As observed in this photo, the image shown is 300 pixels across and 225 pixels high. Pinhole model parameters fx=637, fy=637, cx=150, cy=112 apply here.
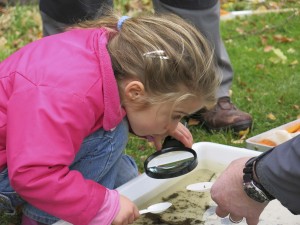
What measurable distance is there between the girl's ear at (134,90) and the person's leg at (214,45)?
0.93 metres

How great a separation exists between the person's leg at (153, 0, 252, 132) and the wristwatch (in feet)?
3.82

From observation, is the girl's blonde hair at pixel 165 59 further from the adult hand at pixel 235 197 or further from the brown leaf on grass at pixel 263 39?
the brown leaf on grass at pixel 263 39

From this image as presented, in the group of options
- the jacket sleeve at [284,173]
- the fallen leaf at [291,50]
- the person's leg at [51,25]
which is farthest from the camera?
the fallen leaf at [291,50]

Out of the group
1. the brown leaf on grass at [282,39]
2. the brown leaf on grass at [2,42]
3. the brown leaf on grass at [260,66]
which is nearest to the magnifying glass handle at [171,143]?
the brown leaf on grass at [260,66]

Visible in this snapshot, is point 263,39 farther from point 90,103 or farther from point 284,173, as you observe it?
point 284,173

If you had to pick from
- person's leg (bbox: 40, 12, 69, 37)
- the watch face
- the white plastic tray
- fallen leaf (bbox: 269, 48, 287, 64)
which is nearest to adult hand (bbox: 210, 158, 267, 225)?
the watch face

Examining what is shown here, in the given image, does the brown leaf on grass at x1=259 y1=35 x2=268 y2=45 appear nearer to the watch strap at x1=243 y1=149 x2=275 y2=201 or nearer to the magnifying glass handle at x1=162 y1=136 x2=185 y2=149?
the magnifying glass handle at x1=162 y1=136 x2=185 y2=149

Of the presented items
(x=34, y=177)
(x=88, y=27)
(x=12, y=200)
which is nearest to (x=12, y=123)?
(x=34, y=177)

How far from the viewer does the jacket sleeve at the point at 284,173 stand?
1345mm

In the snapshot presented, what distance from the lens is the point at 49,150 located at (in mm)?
1541

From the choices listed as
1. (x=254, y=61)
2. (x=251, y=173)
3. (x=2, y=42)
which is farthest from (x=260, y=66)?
(x=251, y=173)

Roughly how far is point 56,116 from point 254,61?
7.97 ft

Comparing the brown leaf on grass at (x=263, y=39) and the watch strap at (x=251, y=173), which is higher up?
the watch strap at (x=251, y=173)

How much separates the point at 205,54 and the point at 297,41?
269cm
